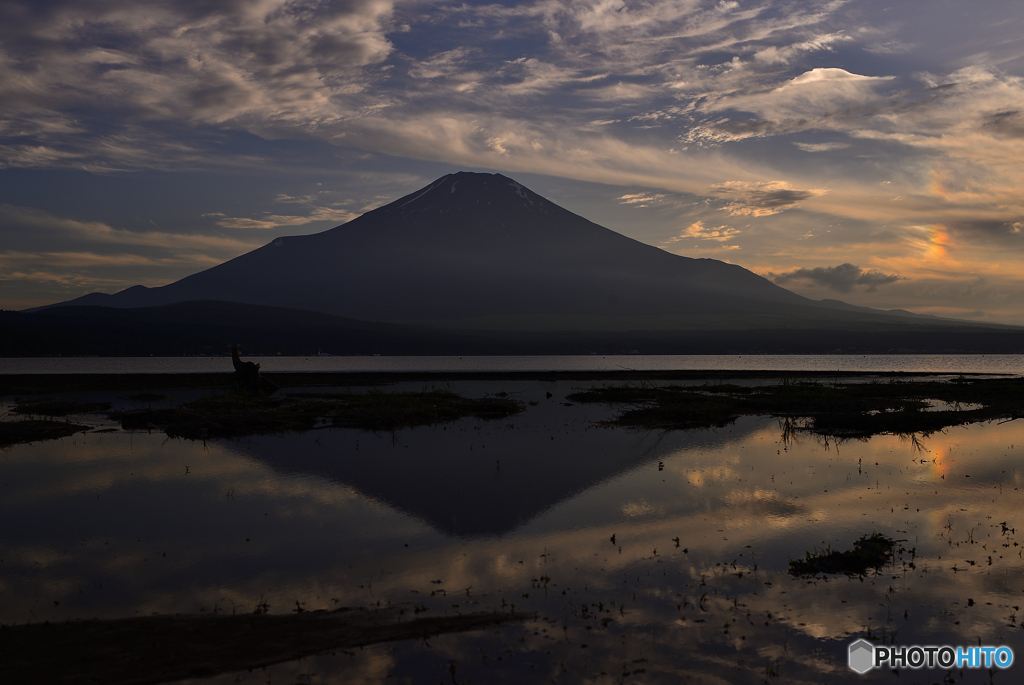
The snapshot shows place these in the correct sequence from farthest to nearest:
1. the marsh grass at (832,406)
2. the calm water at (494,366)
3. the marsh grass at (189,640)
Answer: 1. the calm water at (494,366)
2. the marsh grass at (832,406)
3. the marsh grass at (189,640)

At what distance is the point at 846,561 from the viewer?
12117mm

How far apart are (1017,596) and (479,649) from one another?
8948 mm

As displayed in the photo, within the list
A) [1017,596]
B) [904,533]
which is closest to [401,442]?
[904,533]

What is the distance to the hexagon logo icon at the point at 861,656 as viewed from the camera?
8.47m

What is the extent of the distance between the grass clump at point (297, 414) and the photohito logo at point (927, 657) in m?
26.1

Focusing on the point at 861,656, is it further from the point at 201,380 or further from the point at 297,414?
the point at 201,380

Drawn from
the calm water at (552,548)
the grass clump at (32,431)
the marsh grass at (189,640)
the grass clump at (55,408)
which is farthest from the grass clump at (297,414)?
the marsh grass at (189,640)

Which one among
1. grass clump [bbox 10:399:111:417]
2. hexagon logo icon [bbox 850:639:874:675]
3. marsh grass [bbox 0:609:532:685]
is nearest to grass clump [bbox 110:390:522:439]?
grass clump [bbox 10:399:111:417]

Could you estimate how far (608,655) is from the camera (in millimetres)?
8625

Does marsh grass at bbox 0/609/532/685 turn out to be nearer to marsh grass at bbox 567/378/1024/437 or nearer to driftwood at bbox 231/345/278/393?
marsh grass at bbox 567/378/1024/437

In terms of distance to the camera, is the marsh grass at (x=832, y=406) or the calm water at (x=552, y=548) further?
the marsh grass at (x=832, y=406)

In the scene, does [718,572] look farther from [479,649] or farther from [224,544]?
[224,544]

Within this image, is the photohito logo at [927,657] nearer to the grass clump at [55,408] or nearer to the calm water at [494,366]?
the grass clump at [55,408]

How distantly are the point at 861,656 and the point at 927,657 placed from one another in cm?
92
